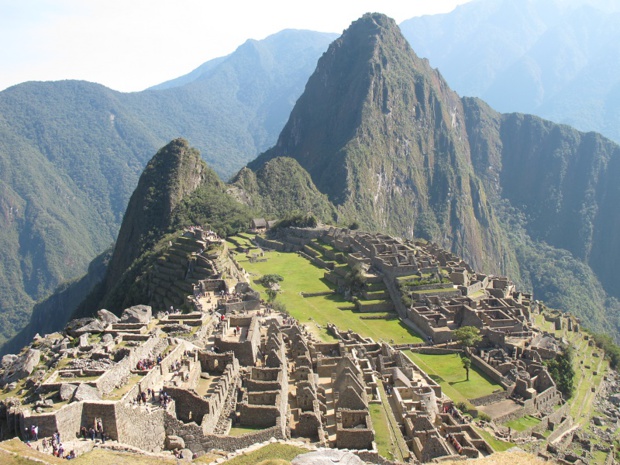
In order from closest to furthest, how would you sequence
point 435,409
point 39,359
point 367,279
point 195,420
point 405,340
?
point 195,420
point 39,359
point 435,409
point 405,340
point 367,279

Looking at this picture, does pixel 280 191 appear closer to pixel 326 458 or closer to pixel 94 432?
pixel 94 432

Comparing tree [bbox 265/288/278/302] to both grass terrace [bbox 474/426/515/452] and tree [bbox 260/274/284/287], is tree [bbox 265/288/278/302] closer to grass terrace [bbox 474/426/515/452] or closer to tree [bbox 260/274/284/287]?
tree [bbox 260/274/284/287]

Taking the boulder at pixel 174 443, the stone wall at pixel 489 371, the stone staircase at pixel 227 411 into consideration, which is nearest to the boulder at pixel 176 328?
the stone staircase at pixel 227 411

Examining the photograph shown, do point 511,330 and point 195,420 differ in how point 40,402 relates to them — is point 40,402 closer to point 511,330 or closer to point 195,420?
point 195,420

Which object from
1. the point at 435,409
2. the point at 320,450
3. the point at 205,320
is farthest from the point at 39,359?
the point at 435,409

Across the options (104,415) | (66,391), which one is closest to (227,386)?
(104,415)

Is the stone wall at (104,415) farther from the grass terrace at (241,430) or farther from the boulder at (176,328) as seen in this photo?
the boulder at (176,328)
